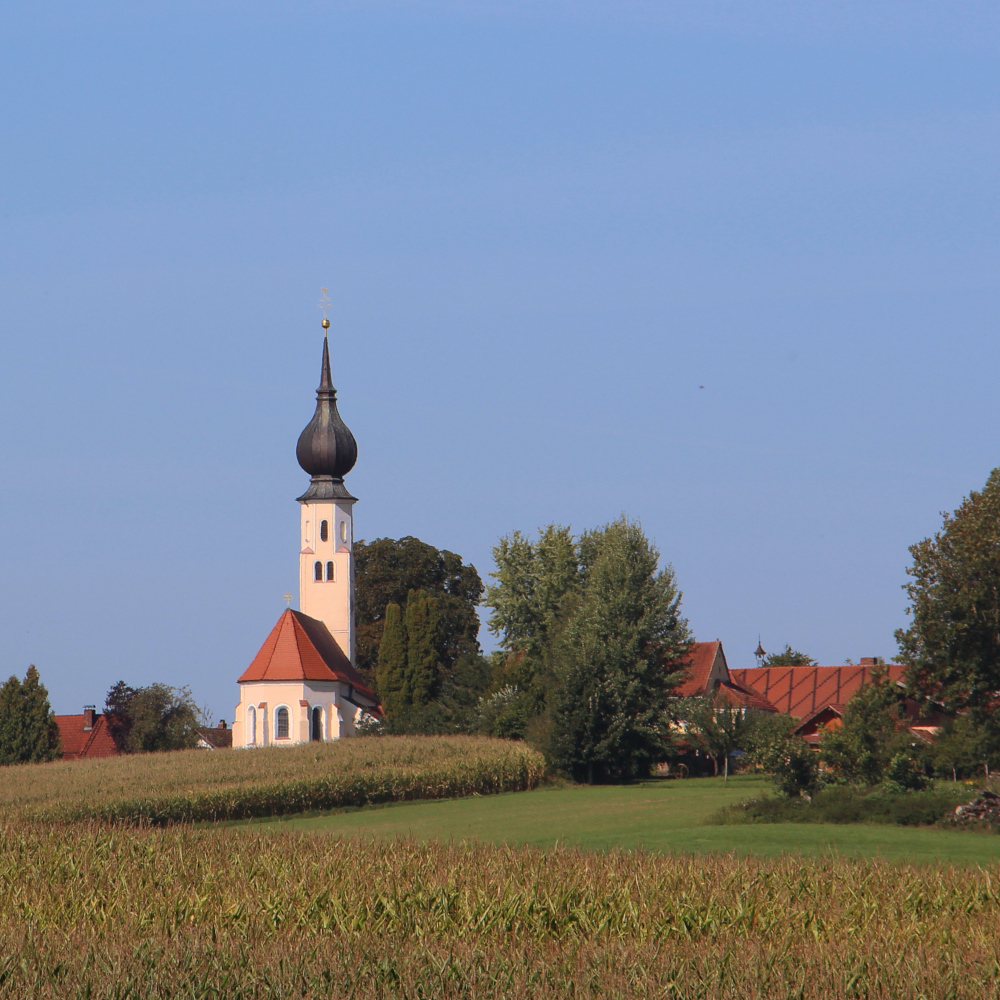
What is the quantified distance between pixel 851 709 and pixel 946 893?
78.6 feet

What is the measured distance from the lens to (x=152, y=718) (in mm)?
75562

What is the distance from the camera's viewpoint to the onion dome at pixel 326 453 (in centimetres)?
8344

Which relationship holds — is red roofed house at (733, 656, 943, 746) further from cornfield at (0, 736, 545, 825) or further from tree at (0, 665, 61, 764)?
tree at (0, 665, 61, 764)

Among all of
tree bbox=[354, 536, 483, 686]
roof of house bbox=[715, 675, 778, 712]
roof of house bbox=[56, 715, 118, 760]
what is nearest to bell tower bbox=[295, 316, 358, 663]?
tree bbox=[354, 536, 483, 686]

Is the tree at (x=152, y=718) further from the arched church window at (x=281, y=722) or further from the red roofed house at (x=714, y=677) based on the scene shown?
the red roofed house at (x=714, y=677)

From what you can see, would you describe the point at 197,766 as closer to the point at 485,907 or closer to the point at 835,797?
the point at 835,797

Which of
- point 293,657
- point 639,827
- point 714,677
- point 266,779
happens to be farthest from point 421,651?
point 639,827

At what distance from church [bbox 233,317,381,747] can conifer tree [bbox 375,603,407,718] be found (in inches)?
103

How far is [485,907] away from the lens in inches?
586

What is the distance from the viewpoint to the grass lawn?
2586cm

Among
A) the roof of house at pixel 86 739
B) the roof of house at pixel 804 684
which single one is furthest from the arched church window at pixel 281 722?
the roof of house at pixel 804 684

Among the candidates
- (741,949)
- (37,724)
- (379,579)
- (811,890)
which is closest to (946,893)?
(811,890)

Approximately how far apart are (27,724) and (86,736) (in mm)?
11414

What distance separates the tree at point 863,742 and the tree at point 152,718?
46115mm
